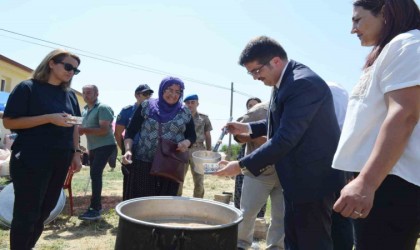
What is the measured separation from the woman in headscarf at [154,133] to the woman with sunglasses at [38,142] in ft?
2.19

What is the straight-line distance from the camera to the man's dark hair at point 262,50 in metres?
2.43

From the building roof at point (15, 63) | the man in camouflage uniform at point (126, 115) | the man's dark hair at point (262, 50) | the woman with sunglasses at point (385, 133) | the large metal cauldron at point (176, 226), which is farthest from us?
the building roof at point (15, 63)

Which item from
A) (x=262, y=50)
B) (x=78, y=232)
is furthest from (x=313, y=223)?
(x=78, y=232)

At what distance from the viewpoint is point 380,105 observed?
1.48 meters

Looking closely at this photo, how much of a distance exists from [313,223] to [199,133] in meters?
4.25

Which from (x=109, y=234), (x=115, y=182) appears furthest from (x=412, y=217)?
(x=115, y=182)

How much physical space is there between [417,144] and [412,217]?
0.27 metres

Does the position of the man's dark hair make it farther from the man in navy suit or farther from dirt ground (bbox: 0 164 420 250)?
→ dirt ground (bbox: 0 164 420 250)

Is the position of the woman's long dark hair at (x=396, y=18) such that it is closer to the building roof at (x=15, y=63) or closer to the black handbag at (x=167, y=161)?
the black handbag at (x=167, y=161)

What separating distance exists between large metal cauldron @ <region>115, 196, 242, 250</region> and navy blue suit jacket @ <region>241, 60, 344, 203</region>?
1.22ft

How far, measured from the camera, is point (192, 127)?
3.84 metres

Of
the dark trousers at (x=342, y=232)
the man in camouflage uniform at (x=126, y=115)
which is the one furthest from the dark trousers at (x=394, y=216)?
the man in camouflage uniform at (x=126, y=115)

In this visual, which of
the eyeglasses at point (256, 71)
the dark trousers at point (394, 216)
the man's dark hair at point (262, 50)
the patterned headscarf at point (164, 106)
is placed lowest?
the dark trousers at point (394, 216)

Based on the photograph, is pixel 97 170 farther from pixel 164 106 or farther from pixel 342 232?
pixel 342 232
